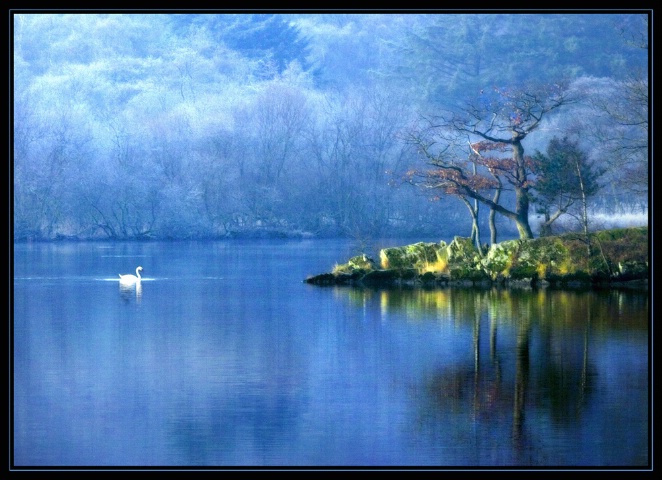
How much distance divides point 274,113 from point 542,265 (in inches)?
1617

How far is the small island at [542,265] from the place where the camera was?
24.3 m

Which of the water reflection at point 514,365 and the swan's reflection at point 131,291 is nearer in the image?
the water reflection at point 514,365

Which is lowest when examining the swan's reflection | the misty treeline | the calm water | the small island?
the calm water

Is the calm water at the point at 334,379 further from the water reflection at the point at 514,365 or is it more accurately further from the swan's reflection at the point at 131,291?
the swan's reflection at the point at 131,291

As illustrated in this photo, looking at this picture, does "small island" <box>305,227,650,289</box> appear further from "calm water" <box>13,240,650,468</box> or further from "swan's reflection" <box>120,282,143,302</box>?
"swan's reflection" <box>120,282,143,302</box>

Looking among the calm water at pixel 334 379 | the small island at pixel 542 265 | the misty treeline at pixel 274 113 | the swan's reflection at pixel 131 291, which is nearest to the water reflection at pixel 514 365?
the calm water at pixel 334 379

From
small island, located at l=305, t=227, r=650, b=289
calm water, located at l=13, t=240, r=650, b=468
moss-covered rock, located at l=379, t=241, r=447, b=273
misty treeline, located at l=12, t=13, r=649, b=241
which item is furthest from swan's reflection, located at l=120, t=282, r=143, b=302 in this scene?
misty treeline, located at l=12, t=13, r=649, b=241

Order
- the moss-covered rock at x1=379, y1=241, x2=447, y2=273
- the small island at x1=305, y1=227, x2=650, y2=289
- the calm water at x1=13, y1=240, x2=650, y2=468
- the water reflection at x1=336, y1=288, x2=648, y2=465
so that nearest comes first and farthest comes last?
the calm water at x1=13, y1=240, x2=650, y2=468 < the water reflection at x1=336, y1=288, x2=648, y2=465 < the small island at x1=305, y1=227, x2=650, y2=289 < the moss-covered rock at x1=379, y1=241, x2=447, y2=273

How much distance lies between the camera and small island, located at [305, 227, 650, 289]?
24.3 m

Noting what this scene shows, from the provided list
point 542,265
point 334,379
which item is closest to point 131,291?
point 542,265

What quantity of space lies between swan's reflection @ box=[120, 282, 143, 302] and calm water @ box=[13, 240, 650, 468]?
22cm

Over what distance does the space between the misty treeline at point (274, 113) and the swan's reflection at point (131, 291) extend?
25.8m
